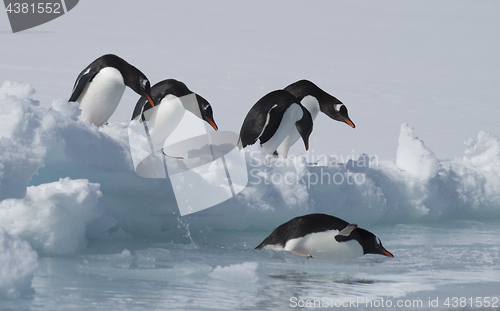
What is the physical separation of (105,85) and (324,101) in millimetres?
2328

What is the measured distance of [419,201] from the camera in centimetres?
507

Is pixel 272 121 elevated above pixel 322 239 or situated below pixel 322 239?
above

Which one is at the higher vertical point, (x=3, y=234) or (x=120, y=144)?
(x=120, y=144)

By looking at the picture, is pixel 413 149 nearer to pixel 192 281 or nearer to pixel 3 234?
pixel 192 281

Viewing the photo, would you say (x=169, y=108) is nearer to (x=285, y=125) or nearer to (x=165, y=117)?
(x=165, y=117)

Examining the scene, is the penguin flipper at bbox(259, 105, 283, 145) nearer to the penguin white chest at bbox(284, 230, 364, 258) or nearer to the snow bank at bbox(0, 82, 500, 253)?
the snow bank at bbox(0, 82, 500, 253)

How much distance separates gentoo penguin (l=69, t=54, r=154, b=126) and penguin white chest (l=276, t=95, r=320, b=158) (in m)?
1.49

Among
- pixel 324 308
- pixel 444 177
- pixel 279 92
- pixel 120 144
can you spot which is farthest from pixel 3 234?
pixel 444 177

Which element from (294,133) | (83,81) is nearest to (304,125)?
(294,133)

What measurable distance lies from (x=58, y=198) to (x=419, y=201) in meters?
3.39

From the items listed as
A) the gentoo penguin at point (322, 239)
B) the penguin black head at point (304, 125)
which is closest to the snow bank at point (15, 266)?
the gentoo penguin at point (322, 239)

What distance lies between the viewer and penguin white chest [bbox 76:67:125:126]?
4.89 m

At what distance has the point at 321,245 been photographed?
10.6 feet

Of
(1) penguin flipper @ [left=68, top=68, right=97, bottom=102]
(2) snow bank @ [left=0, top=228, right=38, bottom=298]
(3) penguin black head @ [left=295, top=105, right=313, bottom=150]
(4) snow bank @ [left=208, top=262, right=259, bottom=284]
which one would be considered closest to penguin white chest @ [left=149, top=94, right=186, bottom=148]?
(1) penguin flipper @ [left=68, top=68, right=97, bottom=102]
